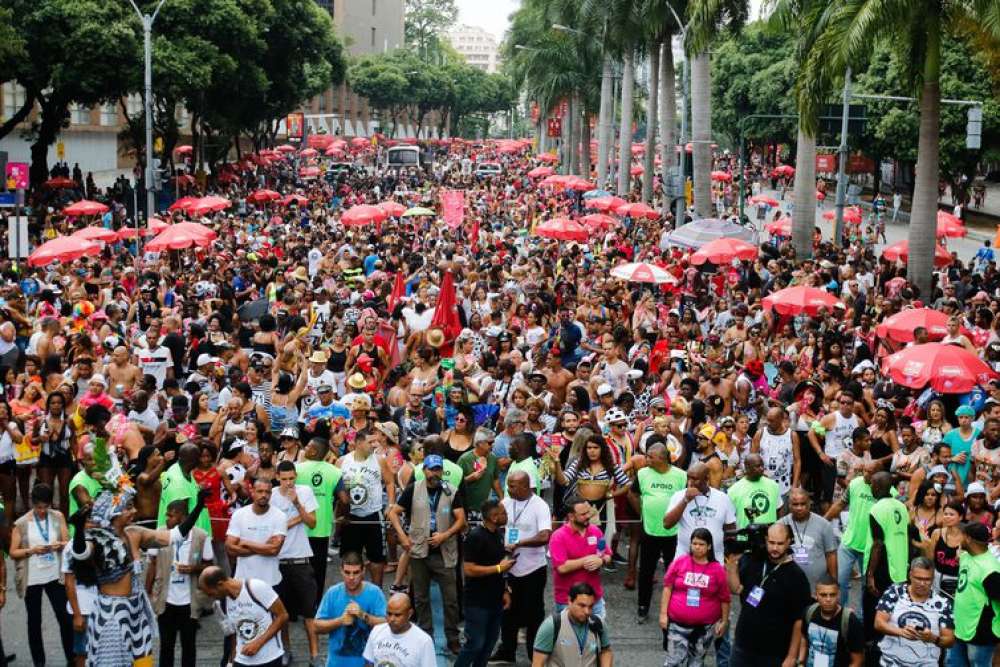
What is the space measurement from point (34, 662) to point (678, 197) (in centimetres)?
2747

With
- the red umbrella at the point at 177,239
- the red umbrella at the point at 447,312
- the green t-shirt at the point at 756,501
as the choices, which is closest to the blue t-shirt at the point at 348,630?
the green t-shirt at the point at 756,501

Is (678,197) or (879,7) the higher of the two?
(879,7)

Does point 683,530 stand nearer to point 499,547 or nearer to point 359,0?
point 499,547

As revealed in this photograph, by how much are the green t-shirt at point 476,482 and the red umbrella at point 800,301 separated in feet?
26.0

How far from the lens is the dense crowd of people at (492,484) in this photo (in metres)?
7.95

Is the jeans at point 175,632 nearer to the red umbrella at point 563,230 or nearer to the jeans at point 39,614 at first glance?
the jeans at point 39,614

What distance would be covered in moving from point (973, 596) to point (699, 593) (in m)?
1.72

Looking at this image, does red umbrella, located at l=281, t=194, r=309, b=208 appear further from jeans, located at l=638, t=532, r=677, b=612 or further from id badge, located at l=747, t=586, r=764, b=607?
id badge, located at l=747, t=586, r=764, b=607

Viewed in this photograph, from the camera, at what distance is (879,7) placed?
20203 millimetres

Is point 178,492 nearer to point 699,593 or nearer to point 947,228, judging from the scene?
point 699,593

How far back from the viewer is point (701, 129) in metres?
33.3

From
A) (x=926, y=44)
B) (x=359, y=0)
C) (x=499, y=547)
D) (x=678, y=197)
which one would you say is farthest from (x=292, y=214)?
(x=359, y=0)

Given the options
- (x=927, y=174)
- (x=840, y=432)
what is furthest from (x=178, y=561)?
(x=927, y=174)

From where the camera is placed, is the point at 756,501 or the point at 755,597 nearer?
the point at 755,597
